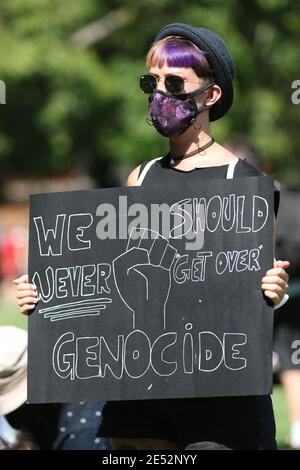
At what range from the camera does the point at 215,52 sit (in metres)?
4.29

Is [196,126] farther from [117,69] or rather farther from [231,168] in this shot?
[117,69]

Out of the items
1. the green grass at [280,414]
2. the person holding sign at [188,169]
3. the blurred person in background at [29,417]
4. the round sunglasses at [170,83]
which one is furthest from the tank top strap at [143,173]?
the green grass at [280,414]

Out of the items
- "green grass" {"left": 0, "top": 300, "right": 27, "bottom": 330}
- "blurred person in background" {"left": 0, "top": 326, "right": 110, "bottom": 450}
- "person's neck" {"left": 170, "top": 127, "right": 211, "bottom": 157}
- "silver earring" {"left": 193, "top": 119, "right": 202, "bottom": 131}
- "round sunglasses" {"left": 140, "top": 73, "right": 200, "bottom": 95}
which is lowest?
"blurred person in background" {"left": 0, "top": 326, "right": 110, "bottom": 450}

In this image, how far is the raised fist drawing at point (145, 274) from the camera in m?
4.20

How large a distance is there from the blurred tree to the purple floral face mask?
645 inches

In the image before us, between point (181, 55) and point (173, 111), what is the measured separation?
0.20m

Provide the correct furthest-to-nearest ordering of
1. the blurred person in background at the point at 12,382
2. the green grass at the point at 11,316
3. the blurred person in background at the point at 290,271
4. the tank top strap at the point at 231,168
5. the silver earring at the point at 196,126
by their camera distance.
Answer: the green grass at the point at 11,316 → the blurred person in background at the point at 290,271 → the blurred person in background at the point at 12,382 → the silver earring at the point at 196,126 → the tank top strap at the point at 231,168

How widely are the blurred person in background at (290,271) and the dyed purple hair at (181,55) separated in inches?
142

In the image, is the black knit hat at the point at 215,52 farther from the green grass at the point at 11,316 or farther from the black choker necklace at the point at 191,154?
the green grass at the point at 11,316

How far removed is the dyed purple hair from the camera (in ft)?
14.1

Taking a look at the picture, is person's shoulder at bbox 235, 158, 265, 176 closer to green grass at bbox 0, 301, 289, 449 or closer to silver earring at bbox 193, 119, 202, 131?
silver earring at bbox 193, 119, 202, 131

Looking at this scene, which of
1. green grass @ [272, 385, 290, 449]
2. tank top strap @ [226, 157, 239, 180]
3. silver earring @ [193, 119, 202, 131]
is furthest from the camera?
green grass @ [272, 385, 290, 449]

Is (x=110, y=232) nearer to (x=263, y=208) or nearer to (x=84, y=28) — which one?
(x=263, y=208)

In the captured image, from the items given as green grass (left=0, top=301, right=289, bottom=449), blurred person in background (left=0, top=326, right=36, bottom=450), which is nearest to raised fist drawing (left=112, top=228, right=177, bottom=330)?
blurred person in background (left=0, top=326, right=36, bottom=450)
